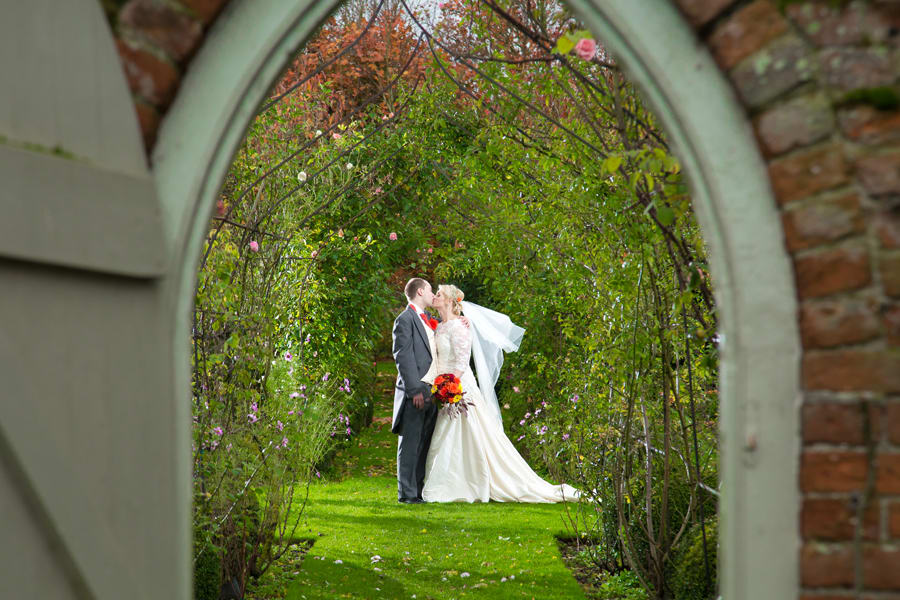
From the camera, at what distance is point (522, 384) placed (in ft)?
33.7

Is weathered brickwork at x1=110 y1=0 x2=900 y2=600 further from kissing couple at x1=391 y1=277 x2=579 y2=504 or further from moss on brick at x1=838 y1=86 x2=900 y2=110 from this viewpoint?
kissing couple at x1=391 y1=277 x2=579 y2=504

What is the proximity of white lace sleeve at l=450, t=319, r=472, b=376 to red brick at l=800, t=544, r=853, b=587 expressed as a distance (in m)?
6.79

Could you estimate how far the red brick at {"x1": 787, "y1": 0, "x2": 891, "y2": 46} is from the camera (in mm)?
1381

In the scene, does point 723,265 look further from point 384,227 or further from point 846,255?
point 384,227

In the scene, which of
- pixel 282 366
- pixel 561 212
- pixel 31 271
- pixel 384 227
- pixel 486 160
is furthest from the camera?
pixel 384 227

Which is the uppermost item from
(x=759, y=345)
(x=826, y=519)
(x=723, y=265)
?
(x=723, y=265)

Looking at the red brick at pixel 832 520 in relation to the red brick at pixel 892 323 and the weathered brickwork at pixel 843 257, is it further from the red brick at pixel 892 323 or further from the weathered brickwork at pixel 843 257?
the red brick at pixel 892 323

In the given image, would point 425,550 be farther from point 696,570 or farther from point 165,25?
point 165,25

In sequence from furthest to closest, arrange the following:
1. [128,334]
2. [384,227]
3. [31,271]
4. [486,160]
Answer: [384,227]
[486,160]
[128,334]
[31,271]

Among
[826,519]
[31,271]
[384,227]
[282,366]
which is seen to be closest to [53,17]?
[31,271]

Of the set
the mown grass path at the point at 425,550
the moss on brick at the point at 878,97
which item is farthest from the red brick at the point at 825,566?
the mown grass path at the point at 425,550

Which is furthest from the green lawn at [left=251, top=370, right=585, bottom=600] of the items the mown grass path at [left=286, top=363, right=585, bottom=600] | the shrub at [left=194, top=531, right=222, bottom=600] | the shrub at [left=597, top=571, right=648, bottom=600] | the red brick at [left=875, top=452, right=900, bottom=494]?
the red brick at [left=875, top=452, right=900, bottom=494]

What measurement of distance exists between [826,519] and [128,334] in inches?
51.4

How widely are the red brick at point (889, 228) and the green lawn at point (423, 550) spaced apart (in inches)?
155
